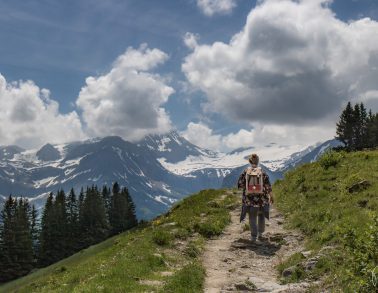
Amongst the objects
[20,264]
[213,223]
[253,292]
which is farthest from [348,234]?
[20,264]

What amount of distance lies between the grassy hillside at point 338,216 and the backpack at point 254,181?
271 centimetres

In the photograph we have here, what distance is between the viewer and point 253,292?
13617mm

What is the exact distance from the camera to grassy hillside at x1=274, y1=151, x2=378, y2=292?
11242 millimetres

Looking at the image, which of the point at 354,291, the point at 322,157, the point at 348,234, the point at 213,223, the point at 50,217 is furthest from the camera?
the point at 50,217

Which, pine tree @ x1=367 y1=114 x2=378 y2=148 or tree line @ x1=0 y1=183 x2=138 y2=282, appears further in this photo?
pine tree @ x1=367 y1=114 x2=378 y2=148

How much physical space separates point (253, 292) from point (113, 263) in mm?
6052

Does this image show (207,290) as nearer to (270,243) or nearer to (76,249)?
(270,243)

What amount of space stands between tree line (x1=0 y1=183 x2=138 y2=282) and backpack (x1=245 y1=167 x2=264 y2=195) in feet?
311

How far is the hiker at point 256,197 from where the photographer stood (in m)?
21.0

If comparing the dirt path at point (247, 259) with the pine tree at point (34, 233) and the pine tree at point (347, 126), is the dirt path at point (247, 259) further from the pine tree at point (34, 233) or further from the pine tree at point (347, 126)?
the pine tree at point (347, 126)

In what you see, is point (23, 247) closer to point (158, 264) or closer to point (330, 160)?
point (330, 160)

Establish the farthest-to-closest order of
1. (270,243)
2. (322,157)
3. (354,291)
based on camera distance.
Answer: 1. (322,157)
2. (270,243)
3. (354,291)

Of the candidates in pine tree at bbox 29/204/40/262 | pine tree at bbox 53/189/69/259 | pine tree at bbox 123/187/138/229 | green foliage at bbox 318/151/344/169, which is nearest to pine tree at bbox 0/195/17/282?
pine tree at bbox 29/204/40/262

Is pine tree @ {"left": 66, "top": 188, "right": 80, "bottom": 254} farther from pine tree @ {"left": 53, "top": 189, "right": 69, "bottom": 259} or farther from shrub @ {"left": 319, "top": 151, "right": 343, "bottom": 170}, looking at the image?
shrub @ {"left": 319, "top": 151, "right": 343, "bottom": 170}
